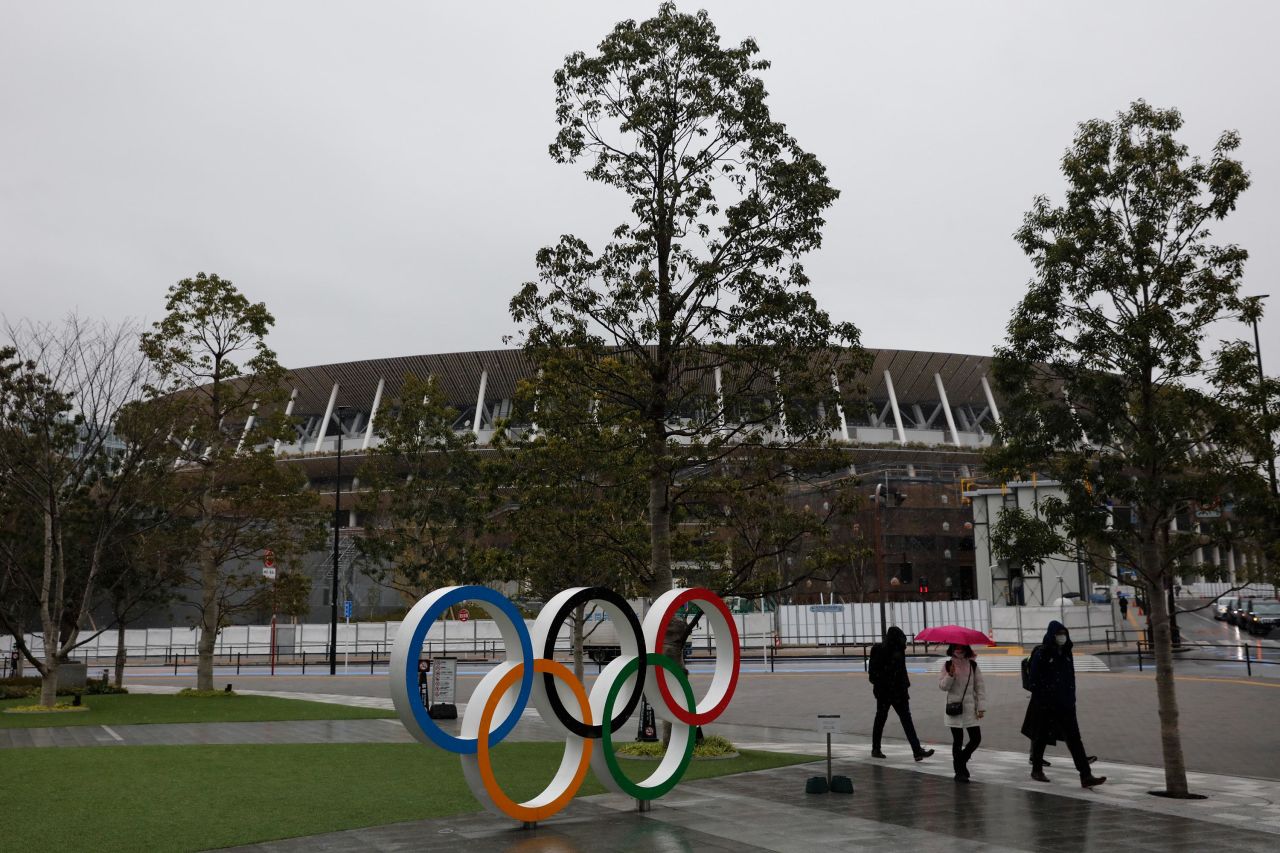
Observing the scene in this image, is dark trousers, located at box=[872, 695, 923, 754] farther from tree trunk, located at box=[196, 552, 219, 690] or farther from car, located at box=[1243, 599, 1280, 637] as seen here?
car, located at box=[1243, 599, 1280, 637]

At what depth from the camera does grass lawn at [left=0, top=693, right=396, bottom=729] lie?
20016 millimetres

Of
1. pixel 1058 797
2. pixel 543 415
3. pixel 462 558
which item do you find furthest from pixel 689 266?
pixel 462 558

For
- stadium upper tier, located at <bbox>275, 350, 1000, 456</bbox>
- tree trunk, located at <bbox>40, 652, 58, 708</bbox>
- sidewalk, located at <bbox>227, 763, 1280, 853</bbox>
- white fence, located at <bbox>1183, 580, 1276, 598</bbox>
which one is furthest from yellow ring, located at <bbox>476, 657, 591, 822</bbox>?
white fence, located at <bbox>1183, 580, 1276, 598</bbox>

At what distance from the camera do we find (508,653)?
10141 millimetres

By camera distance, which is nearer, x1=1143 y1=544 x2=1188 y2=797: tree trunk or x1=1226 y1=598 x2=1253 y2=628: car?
x1=1143 y1=544 x2=1188 y2=797: tree trunk

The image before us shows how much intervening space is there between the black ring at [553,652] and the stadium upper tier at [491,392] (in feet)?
178

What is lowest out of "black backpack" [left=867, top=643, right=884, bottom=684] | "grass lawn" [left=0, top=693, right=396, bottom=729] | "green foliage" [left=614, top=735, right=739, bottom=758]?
"grass lawn" [left=0, top=693, right=396, bottom=729]

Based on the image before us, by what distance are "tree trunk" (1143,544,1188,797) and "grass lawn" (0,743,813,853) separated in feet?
15.1

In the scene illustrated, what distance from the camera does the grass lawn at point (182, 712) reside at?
20.0 metres

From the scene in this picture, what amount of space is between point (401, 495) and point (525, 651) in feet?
92.2

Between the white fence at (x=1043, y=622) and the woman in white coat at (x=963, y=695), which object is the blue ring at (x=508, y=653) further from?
the white fence at (x=1043, y=622)

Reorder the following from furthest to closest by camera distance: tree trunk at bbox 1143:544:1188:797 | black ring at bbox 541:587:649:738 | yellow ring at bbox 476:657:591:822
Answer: tree trunk at bbox 1143:544:1188:797 → black ring at bbox 541:587:649:738 → yellow ring at bbox 476:657:591:822

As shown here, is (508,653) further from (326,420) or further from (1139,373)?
(326,420)

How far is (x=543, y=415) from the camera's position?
1667 cm
